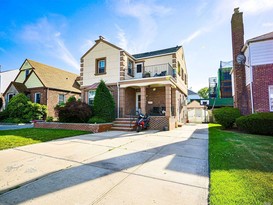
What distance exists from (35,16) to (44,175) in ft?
35.7

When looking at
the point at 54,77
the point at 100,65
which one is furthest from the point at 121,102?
the point at 54,77

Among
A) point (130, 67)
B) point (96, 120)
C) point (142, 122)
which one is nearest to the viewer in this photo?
point (142, 122)

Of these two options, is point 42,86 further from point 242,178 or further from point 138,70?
point 242,178

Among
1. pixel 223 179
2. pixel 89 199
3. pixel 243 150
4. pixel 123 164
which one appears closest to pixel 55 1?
pixel 123 164

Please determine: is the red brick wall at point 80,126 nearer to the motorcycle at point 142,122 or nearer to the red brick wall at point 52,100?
the motorcycle at point 142,122

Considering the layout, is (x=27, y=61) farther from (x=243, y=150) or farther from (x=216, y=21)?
(x=243, y=150)

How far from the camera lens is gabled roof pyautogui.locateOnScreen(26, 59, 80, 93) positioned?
1833 cm

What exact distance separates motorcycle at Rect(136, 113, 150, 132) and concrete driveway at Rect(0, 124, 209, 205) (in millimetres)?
5431

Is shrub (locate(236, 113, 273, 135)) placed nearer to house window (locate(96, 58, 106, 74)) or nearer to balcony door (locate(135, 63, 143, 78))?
balcony door (locate(135, 63, 143, 78))

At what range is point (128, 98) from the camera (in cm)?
1380

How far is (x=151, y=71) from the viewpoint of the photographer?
14602 mm

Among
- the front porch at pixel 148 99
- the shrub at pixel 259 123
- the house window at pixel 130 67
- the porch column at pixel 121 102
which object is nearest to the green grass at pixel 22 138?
the porch column at pixel 121 102

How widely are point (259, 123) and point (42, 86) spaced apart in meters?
21.0

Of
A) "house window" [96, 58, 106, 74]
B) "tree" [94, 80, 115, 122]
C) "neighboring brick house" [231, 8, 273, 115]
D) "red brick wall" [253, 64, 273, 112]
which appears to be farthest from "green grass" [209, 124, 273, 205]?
"house window" [96, 58, 106, 74]
